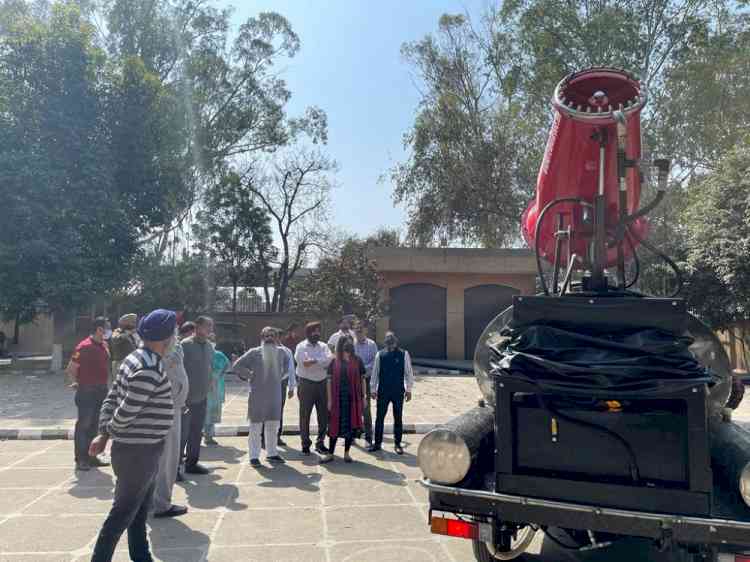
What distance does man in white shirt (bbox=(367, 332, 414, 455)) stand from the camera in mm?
8180

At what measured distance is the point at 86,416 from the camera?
7.29 meters

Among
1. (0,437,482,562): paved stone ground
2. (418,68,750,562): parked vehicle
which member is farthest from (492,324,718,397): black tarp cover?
(0,437,482,562): paved stone ground

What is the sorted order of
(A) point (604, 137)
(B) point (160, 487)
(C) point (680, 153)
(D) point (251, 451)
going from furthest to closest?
(C) point (680, 153), (D) point (251, 451), (B) point (160, 487), (A) point (604, 137)

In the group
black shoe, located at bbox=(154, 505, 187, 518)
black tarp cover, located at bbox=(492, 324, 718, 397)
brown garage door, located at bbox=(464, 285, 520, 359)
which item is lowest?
black shoe, located at bbox=(154, 505, 187, 518)

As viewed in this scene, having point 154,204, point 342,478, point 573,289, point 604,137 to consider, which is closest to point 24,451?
point 342,478

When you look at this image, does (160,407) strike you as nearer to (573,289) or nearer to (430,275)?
(573,289)

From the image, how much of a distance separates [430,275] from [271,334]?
56.9 ft

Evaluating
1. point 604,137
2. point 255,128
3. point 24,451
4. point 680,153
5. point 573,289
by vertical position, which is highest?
point 255,128

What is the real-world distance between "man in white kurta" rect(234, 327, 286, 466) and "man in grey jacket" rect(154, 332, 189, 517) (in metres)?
1.77

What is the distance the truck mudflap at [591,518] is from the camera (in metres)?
3.01

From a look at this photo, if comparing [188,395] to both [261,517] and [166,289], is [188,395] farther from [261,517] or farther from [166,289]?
[166,289]

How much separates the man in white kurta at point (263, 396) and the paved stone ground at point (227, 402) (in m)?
2.10

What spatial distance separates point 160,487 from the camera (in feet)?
18.4

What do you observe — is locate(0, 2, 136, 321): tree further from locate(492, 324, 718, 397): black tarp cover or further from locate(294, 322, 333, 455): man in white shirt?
locate(492, 324, 718, 397): black tarp cover
